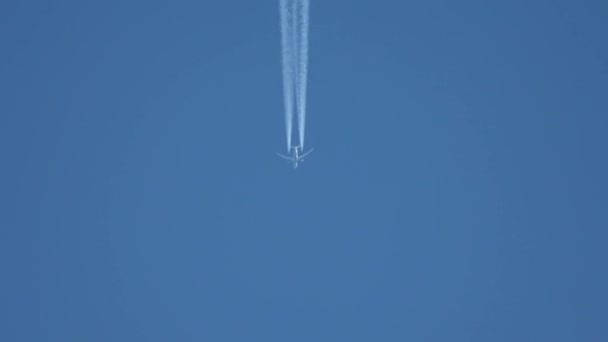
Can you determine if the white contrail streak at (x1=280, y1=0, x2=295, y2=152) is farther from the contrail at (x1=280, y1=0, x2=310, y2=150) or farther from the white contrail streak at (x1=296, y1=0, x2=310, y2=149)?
the white contrail streak at (x1=296, y1=0, x2=310, y2=149)

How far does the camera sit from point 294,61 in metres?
15.5

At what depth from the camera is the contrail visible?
50.1 ft

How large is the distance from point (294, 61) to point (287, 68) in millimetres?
138

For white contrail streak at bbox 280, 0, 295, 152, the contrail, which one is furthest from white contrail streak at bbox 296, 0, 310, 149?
white contrail streak at bbox 280, 0, 295, 152

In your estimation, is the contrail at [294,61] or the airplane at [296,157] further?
the airplane at [296,157]

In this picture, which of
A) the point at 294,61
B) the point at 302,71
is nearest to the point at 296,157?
the point at 302,71

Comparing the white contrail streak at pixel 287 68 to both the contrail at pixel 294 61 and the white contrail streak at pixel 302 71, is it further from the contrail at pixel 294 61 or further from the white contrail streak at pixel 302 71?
the white contrail streak at pixel 302 71

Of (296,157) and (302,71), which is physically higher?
(302,71)

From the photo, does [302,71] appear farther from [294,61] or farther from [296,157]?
[296,157]

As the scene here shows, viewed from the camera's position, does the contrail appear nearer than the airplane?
Yes

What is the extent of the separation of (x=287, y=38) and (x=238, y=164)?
1.79m

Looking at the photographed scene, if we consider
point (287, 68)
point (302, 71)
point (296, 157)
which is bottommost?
point (296, 157)

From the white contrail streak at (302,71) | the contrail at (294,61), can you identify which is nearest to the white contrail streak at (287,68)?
the contrail at (294,61)

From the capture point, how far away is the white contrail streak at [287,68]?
1535 centimetres
